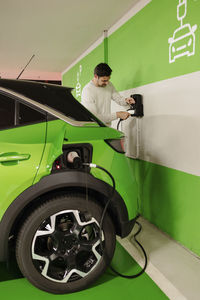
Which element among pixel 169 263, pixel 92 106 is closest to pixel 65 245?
pixel 169 263

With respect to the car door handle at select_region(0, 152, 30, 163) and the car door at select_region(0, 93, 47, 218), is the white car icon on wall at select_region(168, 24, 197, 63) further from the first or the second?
the car door handle at select_region(0, 152, 30, 163)

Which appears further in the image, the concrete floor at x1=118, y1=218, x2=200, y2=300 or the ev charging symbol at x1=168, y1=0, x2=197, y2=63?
the ev charging symbol at x1=168, y1=0, x2=197, y2=63

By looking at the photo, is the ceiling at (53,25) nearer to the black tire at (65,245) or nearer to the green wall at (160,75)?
the green wall at (160,75)

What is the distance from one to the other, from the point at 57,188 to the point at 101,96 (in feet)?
5.48

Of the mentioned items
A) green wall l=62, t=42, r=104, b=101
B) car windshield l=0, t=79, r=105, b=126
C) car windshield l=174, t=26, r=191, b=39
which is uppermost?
green wall l=62, t=42, r=104, b=101

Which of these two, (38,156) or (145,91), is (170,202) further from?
(38,156)

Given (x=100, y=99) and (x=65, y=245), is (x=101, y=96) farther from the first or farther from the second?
(x=65, y=245)

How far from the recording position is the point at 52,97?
1.91m

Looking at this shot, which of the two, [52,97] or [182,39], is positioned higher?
[182,39]

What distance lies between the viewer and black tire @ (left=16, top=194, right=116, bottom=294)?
173cm

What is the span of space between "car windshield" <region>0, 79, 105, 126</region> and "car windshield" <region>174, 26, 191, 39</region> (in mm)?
1172

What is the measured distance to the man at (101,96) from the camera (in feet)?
9.70

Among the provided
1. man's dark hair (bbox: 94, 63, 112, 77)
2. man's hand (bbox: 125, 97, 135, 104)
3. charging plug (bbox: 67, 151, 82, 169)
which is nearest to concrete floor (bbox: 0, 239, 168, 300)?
charging plug (bbox: 67, 151, 82, 169)

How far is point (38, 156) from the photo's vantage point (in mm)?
1730
